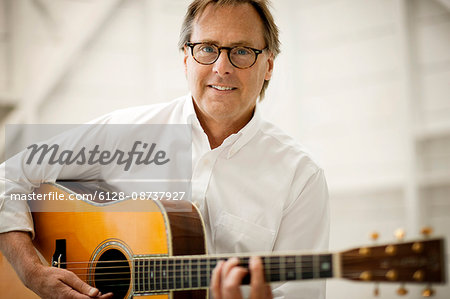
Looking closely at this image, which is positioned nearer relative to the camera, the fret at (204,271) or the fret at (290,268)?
the fret at (290,268)

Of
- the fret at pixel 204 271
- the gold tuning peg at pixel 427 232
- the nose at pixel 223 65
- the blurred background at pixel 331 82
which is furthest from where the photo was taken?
the blurred background at pixel 331 82

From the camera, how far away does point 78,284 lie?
1.45m

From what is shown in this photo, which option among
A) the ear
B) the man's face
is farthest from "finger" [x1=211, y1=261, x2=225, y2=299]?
the ear

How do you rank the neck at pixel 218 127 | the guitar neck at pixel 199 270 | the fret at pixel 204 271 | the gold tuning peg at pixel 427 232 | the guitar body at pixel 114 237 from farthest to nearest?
the neck at pixel 218 127
the guitar body at pixel 114 237
the fret at pixel 204 271
the guitar neck at pixel 199 270
the gold tuning peg at pixel 427 232

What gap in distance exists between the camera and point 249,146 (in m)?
1.67

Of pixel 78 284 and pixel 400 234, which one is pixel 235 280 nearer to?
pixel 400 234

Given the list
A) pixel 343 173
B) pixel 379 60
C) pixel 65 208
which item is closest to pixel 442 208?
pixel 343 173

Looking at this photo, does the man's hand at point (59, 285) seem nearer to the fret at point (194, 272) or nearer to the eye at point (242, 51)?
the fret at point (194, 272)

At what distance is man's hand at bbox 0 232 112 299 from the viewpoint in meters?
1.44

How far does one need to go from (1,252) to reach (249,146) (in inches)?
35.6

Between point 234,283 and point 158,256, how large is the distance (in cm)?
29

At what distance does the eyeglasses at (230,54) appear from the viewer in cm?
156

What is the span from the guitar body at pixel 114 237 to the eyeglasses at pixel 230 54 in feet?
1.57

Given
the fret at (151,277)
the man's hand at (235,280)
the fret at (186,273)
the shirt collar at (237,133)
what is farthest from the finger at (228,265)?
the shirt collar at (237,133)
